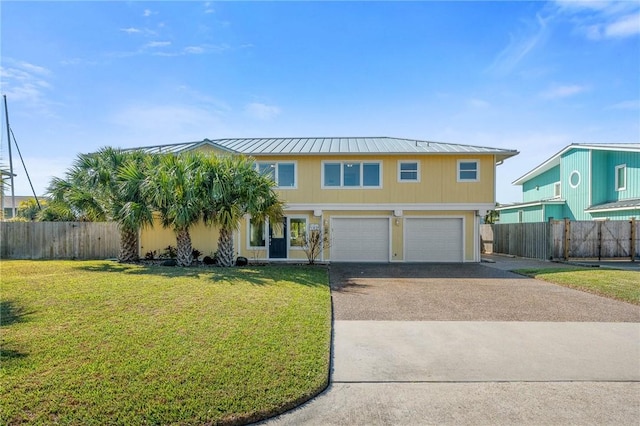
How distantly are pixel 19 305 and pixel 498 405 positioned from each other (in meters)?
8.47

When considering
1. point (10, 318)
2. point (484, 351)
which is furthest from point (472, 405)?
point (10, 318)

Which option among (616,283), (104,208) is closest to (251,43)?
(104,208)

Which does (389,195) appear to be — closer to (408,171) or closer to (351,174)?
(408,171)

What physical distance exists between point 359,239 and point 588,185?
1566 centimetres

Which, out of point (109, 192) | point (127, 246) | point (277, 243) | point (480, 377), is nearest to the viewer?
point (480, 377)

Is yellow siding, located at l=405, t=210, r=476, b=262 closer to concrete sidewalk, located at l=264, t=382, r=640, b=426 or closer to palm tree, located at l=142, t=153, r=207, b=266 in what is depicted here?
palm tree, located at l=142, t=153, r=207, b=266

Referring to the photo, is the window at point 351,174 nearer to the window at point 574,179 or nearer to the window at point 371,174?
the window at point 371,174

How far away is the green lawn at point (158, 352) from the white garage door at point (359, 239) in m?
7.41

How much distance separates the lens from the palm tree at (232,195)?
1220 centimetres

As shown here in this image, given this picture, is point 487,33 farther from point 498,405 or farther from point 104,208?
point 104,208

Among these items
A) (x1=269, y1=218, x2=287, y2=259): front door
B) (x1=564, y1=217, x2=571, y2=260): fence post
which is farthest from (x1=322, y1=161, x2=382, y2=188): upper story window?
(x1=564, y1=217, x2=571, y2=260): fence post

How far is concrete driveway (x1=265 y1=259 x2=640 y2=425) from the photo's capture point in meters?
3.35

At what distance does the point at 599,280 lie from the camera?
1026 cm

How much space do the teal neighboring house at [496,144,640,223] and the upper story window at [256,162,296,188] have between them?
14969mm
